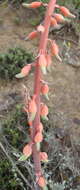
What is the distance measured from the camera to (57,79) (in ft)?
13.8

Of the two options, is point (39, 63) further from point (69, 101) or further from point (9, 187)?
point (69, 101)

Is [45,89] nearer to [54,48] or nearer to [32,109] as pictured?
[32,109]

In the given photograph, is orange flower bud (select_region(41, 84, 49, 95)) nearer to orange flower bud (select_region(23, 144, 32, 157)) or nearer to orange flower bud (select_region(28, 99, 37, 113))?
orange flower bud (select_region(28, 99, 37, 113))

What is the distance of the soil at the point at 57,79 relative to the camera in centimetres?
363

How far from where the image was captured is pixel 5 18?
5.09 meters

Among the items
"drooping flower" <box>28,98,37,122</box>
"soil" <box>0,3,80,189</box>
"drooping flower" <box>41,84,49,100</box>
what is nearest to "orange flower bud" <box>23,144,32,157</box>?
A: "drooping flower" <box>28,98,37,122</box>

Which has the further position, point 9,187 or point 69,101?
point 69,101

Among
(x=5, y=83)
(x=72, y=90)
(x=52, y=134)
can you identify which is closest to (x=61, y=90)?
(x=72, y=90)

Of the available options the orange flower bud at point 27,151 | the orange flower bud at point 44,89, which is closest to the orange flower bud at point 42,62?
the orange flower bud at point 44,89

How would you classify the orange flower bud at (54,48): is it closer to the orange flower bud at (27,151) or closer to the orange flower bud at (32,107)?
the orange flower bud at (32,107)

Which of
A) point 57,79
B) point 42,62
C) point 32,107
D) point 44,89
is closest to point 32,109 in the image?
point 32,107

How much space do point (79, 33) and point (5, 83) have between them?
1312 millimetres

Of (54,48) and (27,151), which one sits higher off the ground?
(54,48)

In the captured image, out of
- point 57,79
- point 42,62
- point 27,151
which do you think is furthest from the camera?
point 57,79
